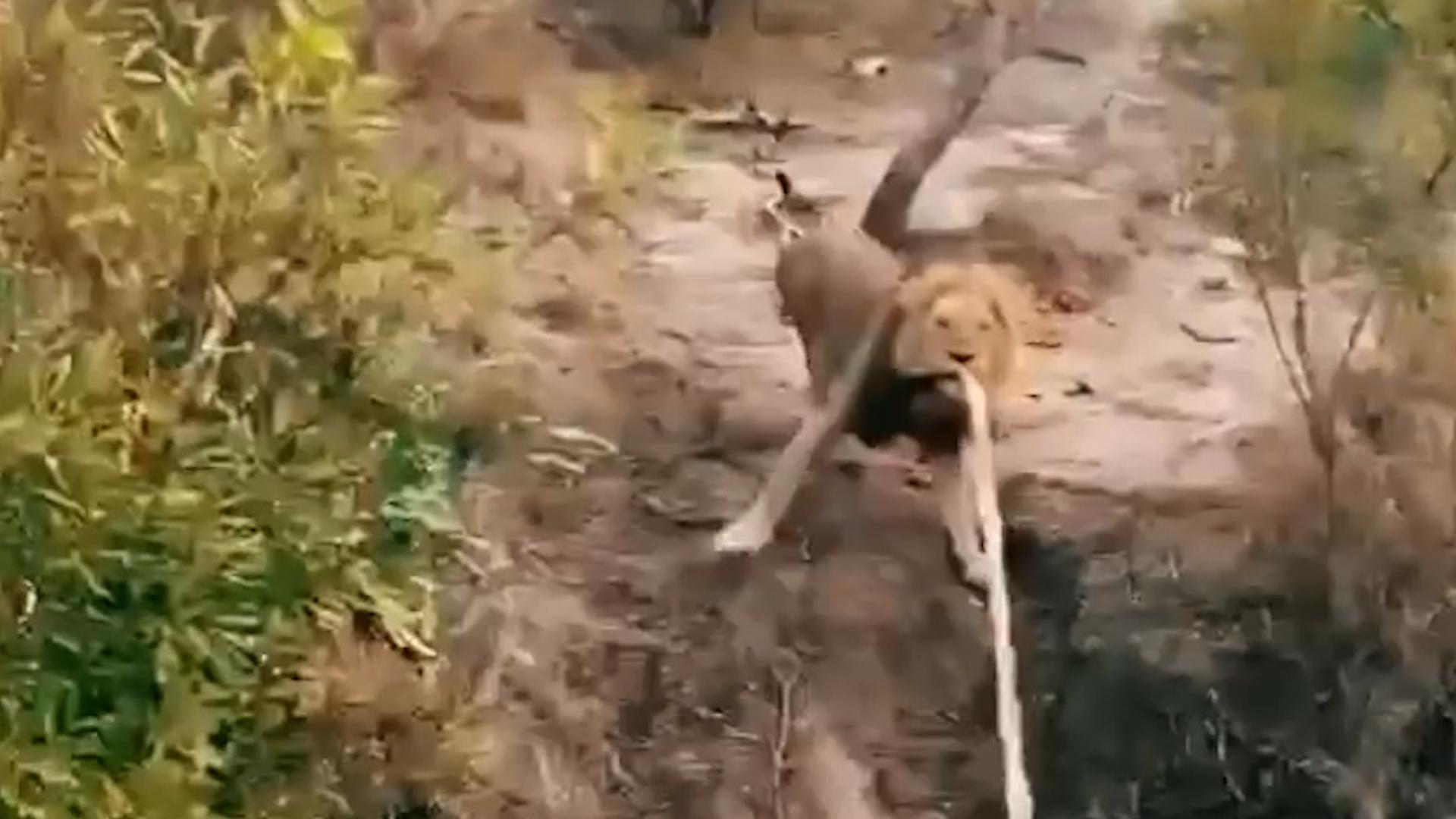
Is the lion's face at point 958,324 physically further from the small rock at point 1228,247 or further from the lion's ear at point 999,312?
the small rock at point 1228,247

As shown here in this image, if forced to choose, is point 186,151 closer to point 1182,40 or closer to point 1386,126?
point 1182,40

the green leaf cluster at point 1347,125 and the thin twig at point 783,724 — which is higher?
the green leaf cluster at point 1347,125

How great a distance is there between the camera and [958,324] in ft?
4.74

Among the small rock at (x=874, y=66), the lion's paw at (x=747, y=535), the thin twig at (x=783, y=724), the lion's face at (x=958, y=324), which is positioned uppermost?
the small rock at (x=874, y=66)

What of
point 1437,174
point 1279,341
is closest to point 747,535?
point 1279,341

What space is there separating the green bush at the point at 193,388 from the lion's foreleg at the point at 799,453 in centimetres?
20

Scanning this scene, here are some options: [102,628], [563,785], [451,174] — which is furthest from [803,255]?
[102,628]

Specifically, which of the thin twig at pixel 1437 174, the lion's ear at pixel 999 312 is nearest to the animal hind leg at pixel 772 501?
the lion's ear at pixel 999 312

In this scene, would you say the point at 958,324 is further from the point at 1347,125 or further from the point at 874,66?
the point at 1347,125

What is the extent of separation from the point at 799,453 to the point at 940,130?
0.22 metres

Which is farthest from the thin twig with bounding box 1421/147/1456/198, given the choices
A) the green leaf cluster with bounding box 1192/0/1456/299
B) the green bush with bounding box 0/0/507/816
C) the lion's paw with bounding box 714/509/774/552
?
the green bush with bounding box 0/0/507/816

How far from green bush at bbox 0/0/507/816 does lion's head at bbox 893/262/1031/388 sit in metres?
0.28

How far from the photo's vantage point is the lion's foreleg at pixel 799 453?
1437mm

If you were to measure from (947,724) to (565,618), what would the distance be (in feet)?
0.81
